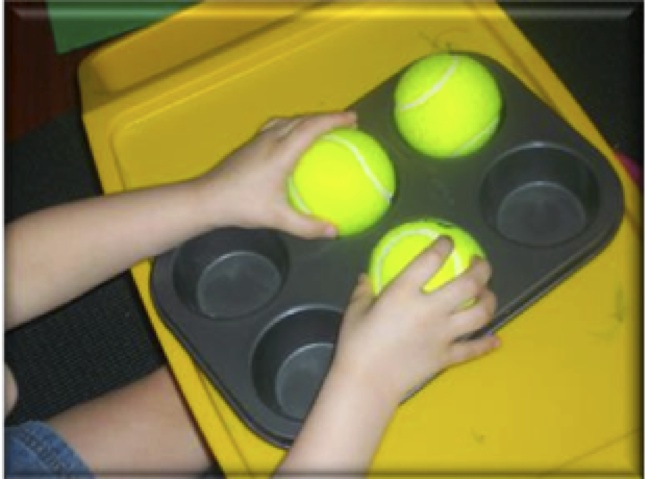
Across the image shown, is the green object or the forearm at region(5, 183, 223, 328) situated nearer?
the forearm at region(5, 183, 223, 328)

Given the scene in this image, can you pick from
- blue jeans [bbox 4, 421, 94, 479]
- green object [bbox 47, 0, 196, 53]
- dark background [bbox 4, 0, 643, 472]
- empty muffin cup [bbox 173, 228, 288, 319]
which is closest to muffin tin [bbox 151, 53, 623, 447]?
empty muffin cup [bbox 173, 228, 288, 319]

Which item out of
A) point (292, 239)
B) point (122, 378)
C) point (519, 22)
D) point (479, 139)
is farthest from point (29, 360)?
point (519, 22)

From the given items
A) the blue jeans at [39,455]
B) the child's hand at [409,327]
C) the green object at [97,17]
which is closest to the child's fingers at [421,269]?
the child's hand at [409,327]

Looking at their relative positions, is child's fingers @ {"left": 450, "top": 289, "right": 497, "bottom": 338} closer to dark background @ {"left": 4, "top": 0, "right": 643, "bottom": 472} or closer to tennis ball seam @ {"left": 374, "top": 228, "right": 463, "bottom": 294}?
tennis ball seam @ {"left": 374, "top": 228, "right": 463, "bottom": 294}

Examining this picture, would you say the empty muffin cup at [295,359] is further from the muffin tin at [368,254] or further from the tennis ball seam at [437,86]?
the tennis ball seam at [437,86]

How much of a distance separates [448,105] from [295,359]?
23 centimetres

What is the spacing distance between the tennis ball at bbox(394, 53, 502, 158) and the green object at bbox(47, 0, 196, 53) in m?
0.53

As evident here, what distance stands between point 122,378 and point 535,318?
56cm

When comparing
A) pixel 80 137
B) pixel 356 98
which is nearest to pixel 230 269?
pixel 356 98

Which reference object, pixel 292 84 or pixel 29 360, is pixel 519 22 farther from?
pixel 29 360

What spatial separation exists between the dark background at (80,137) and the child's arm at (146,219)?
327mm

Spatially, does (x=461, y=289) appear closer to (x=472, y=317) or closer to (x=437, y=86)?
(x=472, y=317)

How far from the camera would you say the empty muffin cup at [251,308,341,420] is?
73 cm

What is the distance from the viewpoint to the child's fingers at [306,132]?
753 millimetres
